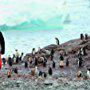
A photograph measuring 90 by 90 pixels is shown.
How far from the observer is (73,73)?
2870 cm

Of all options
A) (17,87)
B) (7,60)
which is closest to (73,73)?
(17,87)

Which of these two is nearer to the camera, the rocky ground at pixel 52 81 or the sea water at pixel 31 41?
the rocky ground at pixel 52 81

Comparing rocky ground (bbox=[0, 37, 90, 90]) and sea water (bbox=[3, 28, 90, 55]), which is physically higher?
sea water (bbox=[3, 28, 90, 55])

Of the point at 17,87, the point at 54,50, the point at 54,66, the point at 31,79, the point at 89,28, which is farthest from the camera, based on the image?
the point at 89,28

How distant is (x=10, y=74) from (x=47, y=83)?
146 inches

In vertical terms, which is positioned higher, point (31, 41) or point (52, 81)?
point (31, 41)

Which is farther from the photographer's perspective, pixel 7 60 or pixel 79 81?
pixel 7 60

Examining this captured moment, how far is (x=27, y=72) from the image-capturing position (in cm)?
2994

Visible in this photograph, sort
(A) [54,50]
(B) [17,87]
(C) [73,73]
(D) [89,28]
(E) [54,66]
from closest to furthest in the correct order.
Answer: (B) [17,87] → (C) [73,73] → (E) [54,66] → (A) [54,50] → (D) [89,28]

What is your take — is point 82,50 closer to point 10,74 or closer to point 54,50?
point 54,50

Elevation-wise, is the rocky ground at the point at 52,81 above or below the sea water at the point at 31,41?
below

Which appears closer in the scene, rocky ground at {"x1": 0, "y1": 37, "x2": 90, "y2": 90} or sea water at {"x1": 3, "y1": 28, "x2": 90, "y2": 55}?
rocky ground at {"x1": 0, "y1": 37, "x2": 90, "y2": 90}

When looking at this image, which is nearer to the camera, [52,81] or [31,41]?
[52,81]

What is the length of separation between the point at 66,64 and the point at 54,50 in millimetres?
7177
